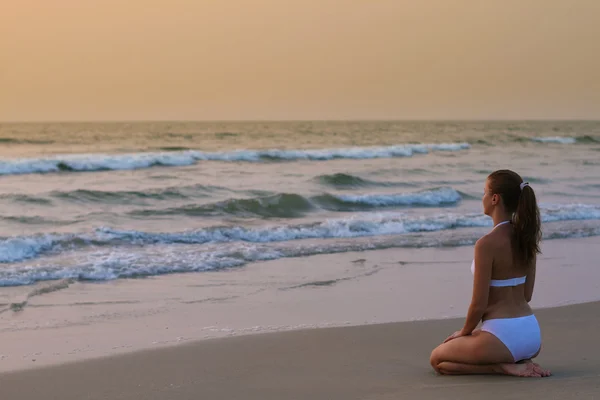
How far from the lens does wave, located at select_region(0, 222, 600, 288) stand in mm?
8164

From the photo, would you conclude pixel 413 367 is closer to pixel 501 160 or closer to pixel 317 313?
pixel 317 313

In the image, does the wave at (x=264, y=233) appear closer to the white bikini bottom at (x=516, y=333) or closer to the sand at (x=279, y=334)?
the sand at (x=279, y=334)

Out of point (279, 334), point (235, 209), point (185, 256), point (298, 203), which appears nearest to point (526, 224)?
point (279, 334)

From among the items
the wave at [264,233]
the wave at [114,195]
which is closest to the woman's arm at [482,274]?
the wave at [264,233]

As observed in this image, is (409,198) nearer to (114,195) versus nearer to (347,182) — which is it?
(347,182)

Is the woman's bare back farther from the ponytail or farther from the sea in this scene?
the sea

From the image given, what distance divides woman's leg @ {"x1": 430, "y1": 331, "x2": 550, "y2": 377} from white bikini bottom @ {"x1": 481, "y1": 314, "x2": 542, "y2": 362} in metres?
0.03

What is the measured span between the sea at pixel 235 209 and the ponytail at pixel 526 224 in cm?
512

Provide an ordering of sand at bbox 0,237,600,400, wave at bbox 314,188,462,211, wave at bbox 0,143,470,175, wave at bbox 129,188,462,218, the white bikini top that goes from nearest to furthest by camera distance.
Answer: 1. the white bikini top
2. sand at bbox 0,237,600,400
3. wave at bbox 129,188,462,218
4. wave at bbox 314,188,462,211
5. wave at bbox 0,143,470,175

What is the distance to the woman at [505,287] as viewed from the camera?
393 centimetres

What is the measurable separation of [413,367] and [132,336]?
2344mm

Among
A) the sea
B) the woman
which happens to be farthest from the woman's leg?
the sea

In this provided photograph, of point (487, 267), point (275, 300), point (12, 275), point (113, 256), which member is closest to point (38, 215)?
point (113, 256)

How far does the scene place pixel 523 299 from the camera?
4.11 metres
